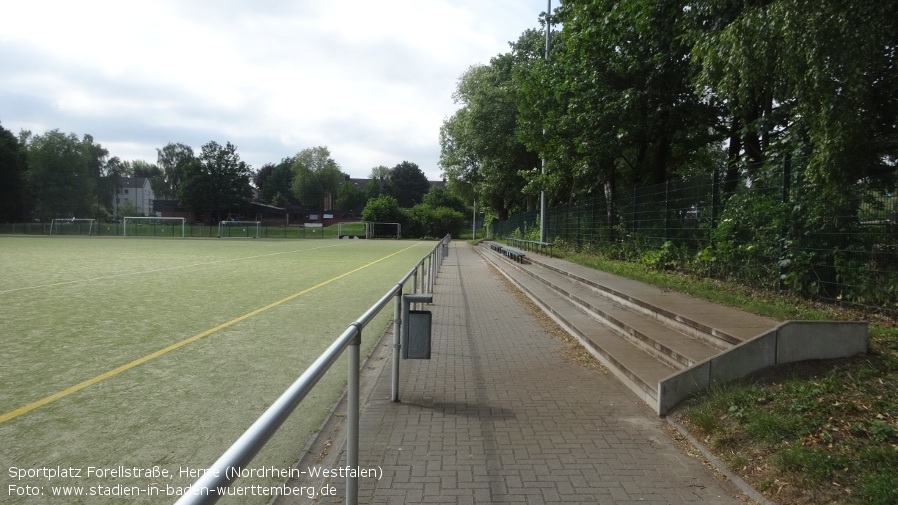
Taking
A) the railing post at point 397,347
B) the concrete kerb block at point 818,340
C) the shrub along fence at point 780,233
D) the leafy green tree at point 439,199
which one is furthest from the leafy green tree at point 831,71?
the leafy green tree at point 439,199

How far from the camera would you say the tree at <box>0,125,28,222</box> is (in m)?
67.2

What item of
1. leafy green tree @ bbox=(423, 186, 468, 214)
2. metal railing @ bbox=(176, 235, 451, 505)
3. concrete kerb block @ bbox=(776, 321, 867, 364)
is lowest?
concrete kerb block @ bbox=(776, 321, 867, 364)

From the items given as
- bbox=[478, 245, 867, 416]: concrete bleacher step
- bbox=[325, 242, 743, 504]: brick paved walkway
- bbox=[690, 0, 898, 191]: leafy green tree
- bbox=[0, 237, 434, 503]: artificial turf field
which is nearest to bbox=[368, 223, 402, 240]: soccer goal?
bbox=[0, 237, 434, 503]: artificial turf field

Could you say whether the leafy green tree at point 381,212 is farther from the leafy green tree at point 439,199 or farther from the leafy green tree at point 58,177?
the leafy green tree at point 58,177

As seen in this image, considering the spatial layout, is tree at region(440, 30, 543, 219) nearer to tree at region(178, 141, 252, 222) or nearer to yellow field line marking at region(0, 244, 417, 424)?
yellow field line marking at region(0, 244, 417, 424)

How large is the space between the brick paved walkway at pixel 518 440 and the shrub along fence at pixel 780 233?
377cm

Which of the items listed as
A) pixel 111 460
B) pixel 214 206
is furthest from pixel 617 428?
pixel 214 206

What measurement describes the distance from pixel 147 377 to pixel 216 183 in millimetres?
89260

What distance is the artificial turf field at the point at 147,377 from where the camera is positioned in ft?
13.3

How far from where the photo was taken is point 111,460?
4.06m

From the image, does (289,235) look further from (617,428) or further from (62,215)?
(617,428)

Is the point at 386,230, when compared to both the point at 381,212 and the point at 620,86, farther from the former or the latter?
the point at 620,86

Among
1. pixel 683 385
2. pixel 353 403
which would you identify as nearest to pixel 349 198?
pixel 683 385

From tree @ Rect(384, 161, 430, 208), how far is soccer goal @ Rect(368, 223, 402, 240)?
162 feet
